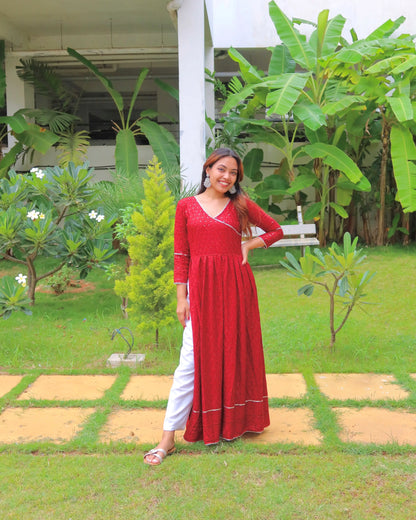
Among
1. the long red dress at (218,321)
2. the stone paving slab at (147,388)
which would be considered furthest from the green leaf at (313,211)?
the long red dress at (218,321)

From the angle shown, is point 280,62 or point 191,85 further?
point 280,62

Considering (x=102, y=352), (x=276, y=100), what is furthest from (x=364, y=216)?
(x=102, y=352)

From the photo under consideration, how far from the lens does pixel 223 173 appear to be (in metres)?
3.04

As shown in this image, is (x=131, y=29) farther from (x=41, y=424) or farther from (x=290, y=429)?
(x=290, y=429)

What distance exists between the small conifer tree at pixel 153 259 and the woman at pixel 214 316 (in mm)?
1515

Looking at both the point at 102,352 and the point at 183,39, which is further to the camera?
the point at 183,39

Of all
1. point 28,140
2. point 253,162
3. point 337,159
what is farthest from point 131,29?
point 337,159

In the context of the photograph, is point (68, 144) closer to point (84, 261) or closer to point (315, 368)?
point (84, 261)

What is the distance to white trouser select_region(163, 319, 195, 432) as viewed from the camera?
3016 millimetres

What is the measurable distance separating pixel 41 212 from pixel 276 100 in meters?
3.19

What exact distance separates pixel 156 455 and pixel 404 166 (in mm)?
6175

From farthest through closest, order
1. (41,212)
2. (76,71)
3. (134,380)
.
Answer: (76,71), (41,212), (134,380)

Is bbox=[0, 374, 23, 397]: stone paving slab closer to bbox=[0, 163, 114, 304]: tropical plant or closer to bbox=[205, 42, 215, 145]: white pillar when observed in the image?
bbox=[0, 163, 114, 304]: tropical plant

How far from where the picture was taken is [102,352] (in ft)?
15.9
